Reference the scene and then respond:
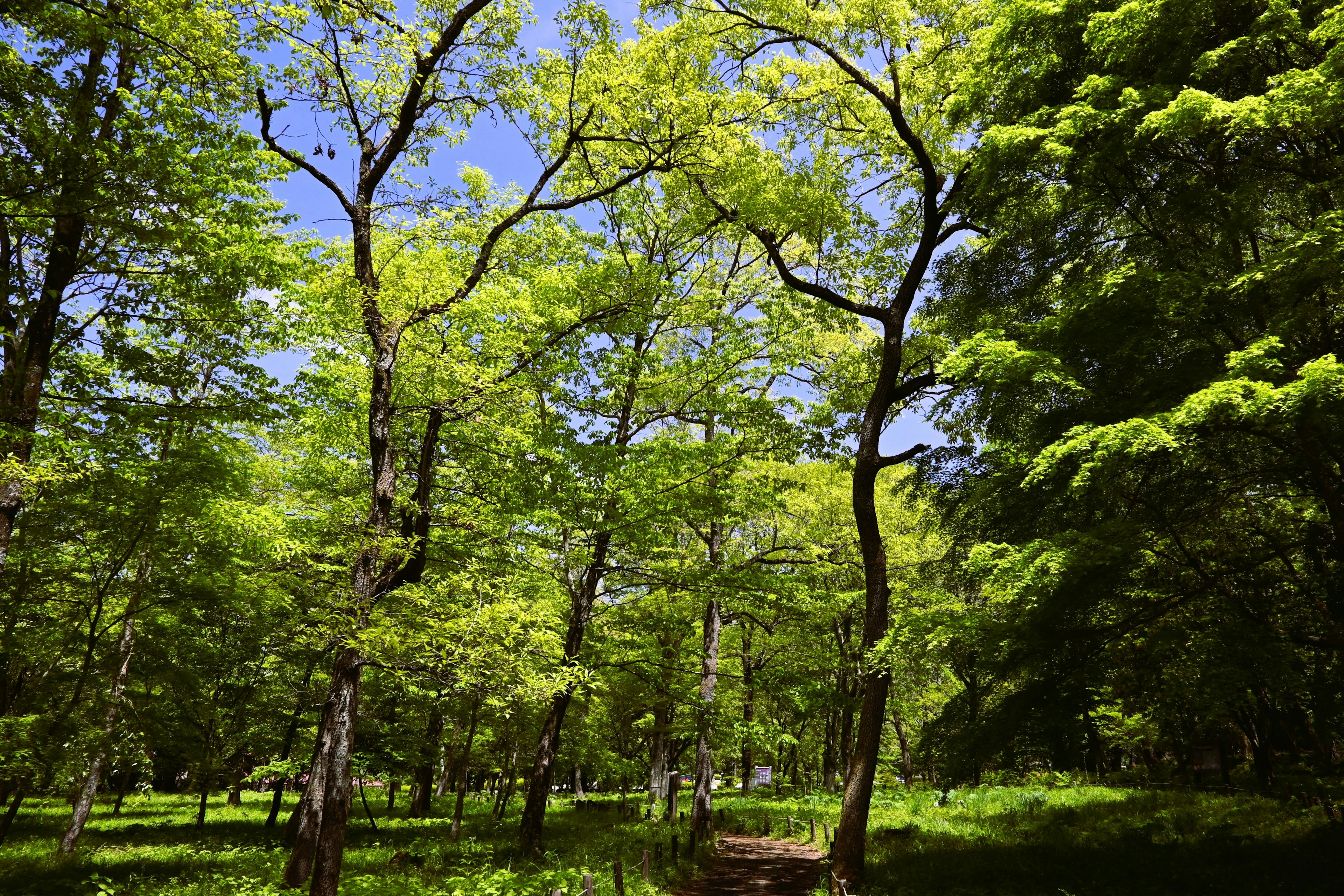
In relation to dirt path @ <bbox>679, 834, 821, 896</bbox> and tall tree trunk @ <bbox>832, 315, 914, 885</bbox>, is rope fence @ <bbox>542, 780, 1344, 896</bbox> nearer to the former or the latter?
dirt path @ <bbox>679, 834, 821, 896</bbox>

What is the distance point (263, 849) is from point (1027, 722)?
1810 cm

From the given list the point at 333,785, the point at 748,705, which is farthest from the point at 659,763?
the point at 333,785

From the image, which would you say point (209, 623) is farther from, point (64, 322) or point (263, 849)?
point (64, 322)

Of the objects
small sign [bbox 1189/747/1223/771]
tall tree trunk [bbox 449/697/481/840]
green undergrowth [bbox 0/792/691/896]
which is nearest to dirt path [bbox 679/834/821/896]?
green undergrowth [bbox 0/792/691/896]

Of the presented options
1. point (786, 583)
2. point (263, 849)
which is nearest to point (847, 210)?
point (786, 583)

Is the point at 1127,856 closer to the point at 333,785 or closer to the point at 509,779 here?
the point at 333,785

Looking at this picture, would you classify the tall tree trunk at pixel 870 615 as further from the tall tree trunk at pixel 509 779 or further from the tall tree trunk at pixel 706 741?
the tall tree trunk at pixel 509 779

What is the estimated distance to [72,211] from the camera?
20.4 ft

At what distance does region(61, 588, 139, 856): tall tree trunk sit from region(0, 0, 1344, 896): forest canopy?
0.18m

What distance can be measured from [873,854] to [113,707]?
50.8 ft

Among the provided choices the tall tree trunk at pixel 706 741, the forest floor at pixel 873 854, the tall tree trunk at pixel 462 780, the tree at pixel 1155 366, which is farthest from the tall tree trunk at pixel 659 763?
the tree at pixel 1155 366

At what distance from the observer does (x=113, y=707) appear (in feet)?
42.7

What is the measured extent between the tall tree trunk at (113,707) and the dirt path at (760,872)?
12100mm

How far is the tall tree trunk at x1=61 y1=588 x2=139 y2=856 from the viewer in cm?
1338
